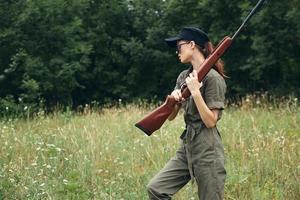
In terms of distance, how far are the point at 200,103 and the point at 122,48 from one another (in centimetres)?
1679

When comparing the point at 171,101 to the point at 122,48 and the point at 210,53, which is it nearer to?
the point at 210,53

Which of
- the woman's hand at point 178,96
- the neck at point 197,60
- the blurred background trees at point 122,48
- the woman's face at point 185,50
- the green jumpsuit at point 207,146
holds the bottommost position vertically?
the blurred background trees at point 122,48

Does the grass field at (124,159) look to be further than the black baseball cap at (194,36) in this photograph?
Yes

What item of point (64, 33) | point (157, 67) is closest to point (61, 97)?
point (64, 33)

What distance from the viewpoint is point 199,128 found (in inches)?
169

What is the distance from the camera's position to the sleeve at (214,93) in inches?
165

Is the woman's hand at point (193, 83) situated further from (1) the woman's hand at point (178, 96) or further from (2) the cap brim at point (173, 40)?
(2) the cap brim at point (173, 40)

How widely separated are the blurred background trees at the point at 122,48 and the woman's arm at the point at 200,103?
1284 centimetres

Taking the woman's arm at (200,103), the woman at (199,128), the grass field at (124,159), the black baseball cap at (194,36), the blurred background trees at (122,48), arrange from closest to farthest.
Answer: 1. the woman's arm at (200,103)
2. the woman at (199,128)
3. the black baseball cap at (194,36)
4. the grass field at (124,159)
5. the blurred background trees at (122,48)

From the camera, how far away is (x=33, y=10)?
58.7 ft

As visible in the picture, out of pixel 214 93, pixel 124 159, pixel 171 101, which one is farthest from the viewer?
pixel 124 159

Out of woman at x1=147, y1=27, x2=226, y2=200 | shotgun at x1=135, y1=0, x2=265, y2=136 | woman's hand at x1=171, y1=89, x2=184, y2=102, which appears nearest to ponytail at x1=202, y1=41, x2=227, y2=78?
woman at x1=147, y1=27, x2=226, y2=200

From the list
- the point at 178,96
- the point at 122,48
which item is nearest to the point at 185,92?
the point at 178,96

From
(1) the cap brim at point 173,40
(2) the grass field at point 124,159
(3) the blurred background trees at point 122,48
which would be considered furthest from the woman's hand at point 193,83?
(3) the blurred background trees at point 122,48
